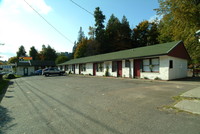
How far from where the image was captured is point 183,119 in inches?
142

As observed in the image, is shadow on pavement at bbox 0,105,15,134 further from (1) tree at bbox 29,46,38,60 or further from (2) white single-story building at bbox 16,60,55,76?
(1) tree at bbox 29,46,38,60

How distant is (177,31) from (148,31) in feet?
88.3

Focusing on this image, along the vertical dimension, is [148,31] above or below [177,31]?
above

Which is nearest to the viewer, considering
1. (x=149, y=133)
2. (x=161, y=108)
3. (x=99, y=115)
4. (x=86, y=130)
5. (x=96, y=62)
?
(x=149, y=133)

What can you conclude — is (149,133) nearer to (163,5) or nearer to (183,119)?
(183,119)

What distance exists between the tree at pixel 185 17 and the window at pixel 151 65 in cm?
580

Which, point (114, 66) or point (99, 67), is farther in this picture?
point (99, 67)

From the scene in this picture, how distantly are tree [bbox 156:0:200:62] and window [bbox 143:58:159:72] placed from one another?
19.0 ft

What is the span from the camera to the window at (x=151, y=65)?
48.1 ft

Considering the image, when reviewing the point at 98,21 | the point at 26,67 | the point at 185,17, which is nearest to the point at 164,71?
the point at 185,17

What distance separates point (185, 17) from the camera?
13828 mm

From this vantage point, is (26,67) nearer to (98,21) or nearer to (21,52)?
(98,21)

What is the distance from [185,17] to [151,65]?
263 inches

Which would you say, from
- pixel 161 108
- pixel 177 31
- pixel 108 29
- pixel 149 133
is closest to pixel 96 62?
pixel 177 31
